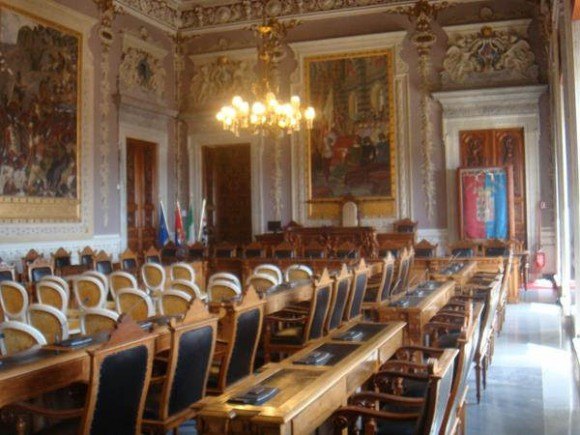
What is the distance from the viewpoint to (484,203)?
1284 centimetres

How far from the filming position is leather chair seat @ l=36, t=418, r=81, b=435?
3258 mm

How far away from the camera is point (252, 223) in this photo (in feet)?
47.9

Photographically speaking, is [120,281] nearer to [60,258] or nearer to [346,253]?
[60,258]

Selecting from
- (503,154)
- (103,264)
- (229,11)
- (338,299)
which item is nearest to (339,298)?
(338,299)

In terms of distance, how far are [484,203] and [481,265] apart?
3019mm

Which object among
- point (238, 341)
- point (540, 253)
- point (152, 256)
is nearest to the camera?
point (238, 341)

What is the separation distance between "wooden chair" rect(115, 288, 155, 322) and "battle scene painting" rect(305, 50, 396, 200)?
28.6 feet

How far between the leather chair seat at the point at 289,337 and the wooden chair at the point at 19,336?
248cm

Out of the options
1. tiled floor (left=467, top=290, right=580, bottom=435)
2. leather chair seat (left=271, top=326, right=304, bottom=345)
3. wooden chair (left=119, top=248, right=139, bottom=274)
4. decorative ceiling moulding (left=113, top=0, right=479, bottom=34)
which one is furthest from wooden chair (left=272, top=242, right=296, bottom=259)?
decorative ceiling moulding (left=113, top=0, right=479, bottom=34)

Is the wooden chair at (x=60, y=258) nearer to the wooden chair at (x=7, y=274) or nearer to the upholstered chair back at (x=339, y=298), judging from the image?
the wooden chair at (x=7, y=274)

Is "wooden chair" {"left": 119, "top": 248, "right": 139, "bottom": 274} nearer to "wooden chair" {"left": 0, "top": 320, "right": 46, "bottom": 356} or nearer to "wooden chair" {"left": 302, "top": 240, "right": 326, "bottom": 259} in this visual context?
"wooden chair" {"left": 302, "top": 240, "right": 326, "bottom": 259}

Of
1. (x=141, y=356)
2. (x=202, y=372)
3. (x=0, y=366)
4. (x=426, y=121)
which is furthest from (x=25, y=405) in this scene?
(x=426, y=121)

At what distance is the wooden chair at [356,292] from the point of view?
21.5ft

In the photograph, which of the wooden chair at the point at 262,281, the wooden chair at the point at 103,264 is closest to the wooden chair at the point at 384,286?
the wooden chair at the point at 262,281
